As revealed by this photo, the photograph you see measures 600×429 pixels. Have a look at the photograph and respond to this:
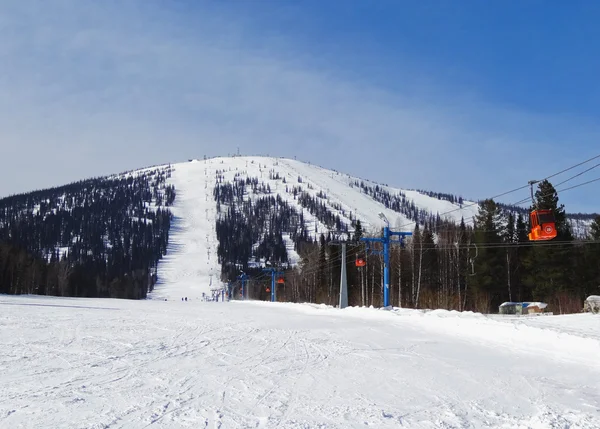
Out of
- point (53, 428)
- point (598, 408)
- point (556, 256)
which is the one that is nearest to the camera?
point (53, 428)

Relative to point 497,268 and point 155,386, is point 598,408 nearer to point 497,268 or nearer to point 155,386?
point 155,386

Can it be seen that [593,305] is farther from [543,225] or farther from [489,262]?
[489,262]

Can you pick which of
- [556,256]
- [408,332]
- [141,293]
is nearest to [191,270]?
[141,293]

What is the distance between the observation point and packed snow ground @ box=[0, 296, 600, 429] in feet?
21.2

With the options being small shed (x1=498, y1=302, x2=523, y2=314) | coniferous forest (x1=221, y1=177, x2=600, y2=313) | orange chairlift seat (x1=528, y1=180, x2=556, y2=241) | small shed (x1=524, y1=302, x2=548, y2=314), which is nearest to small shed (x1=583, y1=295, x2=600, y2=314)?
coniferous forest (x1=221, y1=177, x2=600, y2=313)

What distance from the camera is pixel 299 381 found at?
354 inches

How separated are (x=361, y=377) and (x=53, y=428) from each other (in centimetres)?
552

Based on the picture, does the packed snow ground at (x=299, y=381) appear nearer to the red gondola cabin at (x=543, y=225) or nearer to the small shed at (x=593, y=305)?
the red gondola cabin at (x=543, y=225)

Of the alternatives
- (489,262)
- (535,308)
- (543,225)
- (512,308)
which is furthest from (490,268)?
(543,225)

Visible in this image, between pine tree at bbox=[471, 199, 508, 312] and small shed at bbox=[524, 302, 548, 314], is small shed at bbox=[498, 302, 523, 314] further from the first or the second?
pine tree at bbox=[471, 199, 508, 312]

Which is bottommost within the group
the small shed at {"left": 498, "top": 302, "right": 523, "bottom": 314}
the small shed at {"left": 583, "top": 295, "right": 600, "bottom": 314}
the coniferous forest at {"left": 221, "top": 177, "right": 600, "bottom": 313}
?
the small shed at {"left": 498, "top": 302, "right": 523, "bottom": 314}

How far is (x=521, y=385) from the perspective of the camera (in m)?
9.01

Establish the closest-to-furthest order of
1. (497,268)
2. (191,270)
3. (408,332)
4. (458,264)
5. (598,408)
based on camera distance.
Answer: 1. (598,408)
2. (408,332)
3. (497,268)
4. (458,264)
5. (191,270)

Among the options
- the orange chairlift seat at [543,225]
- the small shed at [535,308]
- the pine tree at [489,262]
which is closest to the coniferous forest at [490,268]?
the pine tree at [489,262]
